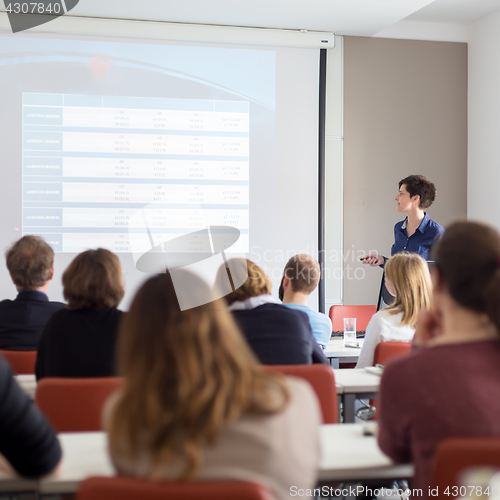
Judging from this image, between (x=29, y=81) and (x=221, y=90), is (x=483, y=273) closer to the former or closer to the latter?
(x=221, y=90)

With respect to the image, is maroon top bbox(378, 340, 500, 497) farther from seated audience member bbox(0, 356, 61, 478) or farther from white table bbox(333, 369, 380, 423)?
white table bbox(333, 369, 380, 423)

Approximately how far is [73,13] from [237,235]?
232cm

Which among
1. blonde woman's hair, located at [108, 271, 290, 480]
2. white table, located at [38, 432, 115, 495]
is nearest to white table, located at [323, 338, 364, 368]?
white table, located at [38, 432, 115, 495]

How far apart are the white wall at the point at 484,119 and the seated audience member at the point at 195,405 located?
468 centimetres

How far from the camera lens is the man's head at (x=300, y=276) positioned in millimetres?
2744

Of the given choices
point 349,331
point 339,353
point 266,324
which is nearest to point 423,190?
point 349,331

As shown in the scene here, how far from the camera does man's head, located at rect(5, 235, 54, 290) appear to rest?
252 centimetres

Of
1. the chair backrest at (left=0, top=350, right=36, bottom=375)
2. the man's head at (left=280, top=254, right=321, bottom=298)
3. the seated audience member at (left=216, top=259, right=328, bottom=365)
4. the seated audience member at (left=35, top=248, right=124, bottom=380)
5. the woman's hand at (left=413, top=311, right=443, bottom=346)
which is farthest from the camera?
the man's head at (left=280, top=254, right=321, bottom=298)

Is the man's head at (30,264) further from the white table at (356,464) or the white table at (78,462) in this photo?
the white table at (356,464)

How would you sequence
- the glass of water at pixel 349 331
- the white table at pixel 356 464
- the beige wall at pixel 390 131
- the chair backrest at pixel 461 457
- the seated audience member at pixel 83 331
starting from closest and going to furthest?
the chair backrest at pixel 461 457, the white table at pixel 356 464, the seated audience member at pixel 83 331, the glass of water at pixel 349 331, the beige wall at pixel 390 131

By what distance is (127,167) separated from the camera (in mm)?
4699

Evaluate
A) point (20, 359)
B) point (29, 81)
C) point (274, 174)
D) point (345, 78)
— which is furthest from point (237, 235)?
point (20, 359)

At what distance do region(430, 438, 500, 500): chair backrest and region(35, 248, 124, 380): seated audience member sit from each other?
4.11ft

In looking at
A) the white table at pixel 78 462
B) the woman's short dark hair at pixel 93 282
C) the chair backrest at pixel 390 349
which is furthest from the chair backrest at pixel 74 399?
the chair backrest at pixel 390 349
